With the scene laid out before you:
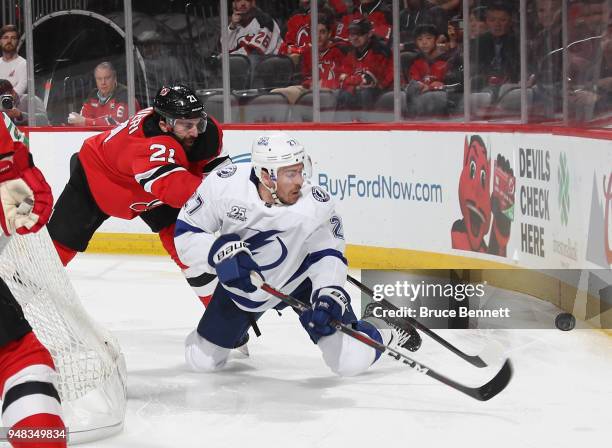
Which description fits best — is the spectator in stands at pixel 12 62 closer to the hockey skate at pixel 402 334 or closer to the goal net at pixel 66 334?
the hockey skate at pixel 402 334

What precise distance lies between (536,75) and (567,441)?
3028 mm

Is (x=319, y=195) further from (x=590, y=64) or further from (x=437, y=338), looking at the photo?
(x=590, y=64)

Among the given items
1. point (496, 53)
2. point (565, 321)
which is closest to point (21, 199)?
point (565, 321)

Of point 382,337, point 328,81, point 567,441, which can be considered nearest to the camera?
point 567,441

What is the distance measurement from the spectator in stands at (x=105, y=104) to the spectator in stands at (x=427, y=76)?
6.98ft

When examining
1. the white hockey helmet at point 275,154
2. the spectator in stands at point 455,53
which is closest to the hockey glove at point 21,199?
the white hockey helmet at point 275,154

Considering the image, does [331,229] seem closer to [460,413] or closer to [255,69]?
[460,413]

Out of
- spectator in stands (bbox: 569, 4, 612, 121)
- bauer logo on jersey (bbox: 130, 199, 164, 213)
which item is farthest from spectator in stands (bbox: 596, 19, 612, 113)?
bauer logo on jersey (bbox: 130, 199, 164, 213)

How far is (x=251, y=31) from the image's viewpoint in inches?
300

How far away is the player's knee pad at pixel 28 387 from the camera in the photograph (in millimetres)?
2230

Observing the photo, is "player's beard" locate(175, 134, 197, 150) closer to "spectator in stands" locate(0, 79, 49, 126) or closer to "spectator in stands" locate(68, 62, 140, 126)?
"spectator in stands" locate(68, 62, 140, 126)

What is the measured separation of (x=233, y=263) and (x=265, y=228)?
224 millimetres

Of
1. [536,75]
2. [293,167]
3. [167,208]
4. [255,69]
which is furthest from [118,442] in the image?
[255,69]

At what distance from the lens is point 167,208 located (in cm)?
464
